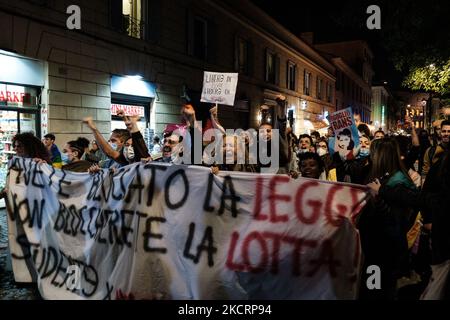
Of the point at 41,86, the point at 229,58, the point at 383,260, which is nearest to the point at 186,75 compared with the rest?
the point at 229,58

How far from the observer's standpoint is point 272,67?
24.3 metres

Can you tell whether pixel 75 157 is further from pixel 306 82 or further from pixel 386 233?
pixel 306 82

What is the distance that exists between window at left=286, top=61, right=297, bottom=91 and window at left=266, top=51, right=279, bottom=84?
2.28 meters

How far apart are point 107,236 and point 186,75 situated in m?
12.5

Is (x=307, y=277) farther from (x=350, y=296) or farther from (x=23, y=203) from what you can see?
(x=23, y=203)

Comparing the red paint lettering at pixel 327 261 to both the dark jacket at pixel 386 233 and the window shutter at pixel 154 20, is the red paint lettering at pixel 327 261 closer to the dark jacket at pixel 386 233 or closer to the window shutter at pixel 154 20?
the dark jacket at pixel 386 233

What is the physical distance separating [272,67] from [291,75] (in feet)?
11.8

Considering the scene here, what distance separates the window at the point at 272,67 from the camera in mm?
23881

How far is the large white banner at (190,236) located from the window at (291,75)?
78.2 feet

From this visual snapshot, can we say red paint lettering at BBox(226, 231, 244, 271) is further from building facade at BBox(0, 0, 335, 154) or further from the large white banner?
building facade at BBox(0, 0, 335, 154)

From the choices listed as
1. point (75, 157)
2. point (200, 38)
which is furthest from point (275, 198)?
point (200, 38)

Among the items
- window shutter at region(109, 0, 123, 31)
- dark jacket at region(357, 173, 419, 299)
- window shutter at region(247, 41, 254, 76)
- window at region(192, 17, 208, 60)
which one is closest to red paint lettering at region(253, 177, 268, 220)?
dark jacket at region(357, 173, 419, 299)

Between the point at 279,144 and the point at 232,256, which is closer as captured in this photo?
the point at 232,256

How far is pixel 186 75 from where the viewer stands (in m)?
15.7
